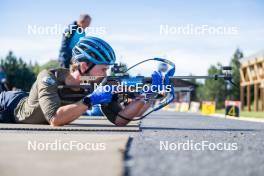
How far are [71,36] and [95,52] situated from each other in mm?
3673

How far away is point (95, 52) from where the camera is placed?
6.10 meters

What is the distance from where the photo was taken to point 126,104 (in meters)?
7.06

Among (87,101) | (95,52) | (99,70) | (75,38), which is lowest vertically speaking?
(87,101)

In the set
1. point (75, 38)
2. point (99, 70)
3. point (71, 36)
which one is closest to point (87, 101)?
point (99, 70)

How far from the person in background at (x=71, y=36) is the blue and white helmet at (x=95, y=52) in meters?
3.26

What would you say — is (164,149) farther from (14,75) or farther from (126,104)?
(14,75)

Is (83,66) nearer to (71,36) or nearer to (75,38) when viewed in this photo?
(75,38)

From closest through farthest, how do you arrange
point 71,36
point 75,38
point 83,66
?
point 83,66, point 75,38, point 71,36

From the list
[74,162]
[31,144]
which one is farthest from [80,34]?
[74,162]

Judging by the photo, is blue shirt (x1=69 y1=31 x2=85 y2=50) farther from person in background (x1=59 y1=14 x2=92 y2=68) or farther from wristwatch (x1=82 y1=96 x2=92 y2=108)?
wristwatch (x1=82 y1=96 x2=92 y2=108)

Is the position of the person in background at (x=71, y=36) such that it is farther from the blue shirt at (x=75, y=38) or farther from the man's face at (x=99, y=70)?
the man's face at (x=99, y=70)

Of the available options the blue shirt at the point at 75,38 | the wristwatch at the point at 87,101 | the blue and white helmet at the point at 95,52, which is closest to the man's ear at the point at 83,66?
the blue and white helmet at the point at 95,52

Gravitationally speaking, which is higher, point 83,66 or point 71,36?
point 71,36

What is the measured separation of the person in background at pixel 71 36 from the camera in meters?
9.41
